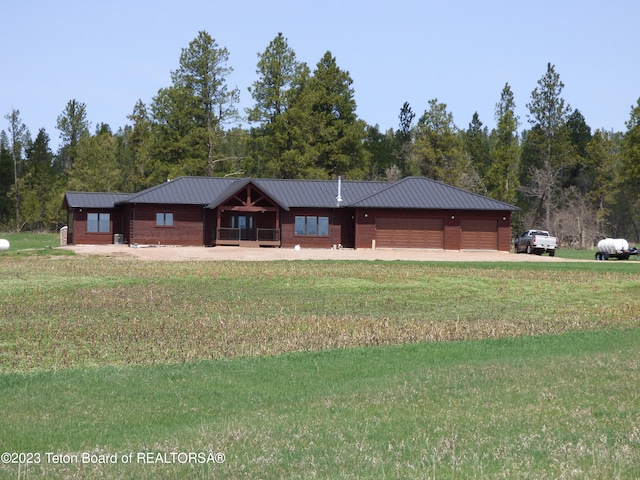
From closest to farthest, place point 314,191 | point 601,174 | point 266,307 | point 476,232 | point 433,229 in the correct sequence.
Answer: point 266,307 < point 433,229 < point 476,232 < point 314,191 < point 601,174

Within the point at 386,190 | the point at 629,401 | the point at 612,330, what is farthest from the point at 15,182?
the point at 629,401

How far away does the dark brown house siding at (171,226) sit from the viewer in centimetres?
5344

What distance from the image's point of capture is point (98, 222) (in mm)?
56562

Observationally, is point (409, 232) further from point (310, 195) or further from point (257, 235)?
point (257, 235)

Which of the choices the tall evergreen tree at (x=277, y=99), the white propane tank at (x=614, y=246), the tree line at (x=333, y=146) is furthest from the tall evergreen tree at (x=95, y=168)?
the white propane tank at (x=614, y=246)

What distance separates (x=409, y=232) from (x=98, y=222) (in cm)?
2073

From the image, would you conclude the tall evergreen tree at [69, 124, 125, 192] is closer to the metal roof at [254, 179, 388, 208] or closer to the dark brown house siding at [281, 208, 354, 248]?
the metal roof at [254, 179, 388, 208]

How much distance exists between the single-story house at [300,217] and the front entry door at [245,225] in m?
0.07

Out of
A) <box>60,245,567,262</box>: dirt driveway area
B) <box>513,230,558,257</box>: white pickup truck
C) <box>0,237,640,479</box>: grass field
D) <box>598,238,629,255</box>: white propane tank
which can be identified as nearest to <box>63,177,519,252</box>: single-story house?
<box>513,230,558,257</box>: white pickup truck

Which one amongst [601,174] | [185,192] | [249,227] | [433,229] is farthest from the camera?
[601,174]

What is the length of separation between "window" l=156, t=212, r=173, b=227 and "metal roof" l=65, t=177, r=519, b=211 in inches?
40.4

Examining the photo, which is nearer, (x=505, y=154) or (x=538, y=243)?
(x=538, y=243)

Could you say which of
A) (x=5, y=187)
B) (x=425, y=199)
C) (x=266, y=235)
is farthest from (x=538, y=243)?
(x=5, y=187)

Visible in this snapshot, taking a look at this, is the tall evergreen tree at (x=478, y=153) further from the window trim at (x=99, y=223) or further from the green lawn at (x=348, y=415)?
the green lawn at (x=348, y=415)
